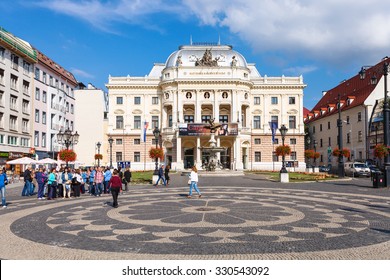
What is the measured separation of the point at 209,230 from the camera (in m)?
10.6

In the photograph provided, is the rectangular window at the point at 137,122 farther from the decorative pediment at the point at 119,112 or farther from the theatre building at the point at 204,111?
the decorative pediment at the point at 119,112

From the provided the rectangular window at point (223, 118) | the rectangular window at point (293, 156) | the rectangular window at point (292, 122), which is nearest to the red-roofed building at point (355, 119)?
the rectangular window at point (293, 156)

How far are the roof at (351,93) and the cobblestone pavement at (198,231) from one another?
50472 millimetres

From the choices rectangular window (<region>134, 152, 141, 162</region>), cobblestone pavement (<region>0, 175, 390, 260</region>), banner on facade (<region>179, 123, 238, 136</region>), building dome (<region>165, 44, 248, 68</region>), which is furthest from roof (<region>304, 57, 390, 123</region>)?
cobblestone pavement (<region>0, 175, 390, 260</region>)

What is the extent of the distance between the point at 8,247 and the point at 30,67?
172 ft

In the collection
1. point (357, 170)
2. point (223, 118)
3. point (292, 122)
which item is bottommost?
point (357, 170)

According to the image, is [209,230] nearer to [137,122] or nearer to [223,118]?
[223,118]

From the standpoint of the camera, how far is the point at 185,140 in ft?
229

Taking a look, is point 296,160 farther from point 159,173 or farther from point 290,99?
point 159,173

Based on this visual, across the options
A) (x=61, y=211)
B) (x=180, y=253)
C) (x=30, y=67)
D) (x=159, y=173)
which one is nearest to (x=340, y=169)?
(x=159, y=173)

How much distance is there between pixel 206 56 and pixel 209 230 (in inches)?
2495

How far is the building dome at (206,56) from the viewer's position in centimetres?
7075

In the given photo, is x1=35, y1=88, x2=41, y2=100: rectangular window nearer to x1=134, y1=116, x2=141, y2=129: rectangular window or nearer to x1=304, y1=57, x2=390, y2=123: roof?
x1=134, y1=116, x2=141, y2=129: rectangular window

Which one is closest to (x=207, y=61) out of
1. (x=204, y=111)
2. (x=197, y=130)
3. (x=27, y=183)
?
(x=204, y=111)
